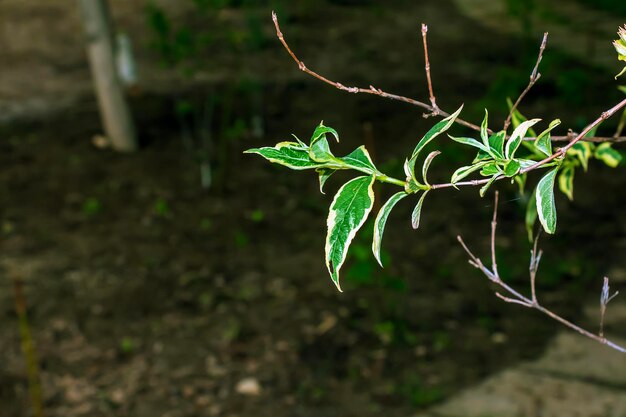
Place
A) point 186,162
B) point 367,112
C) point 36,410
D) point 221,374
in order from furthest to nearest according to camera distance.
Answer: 1. point 367,112
2. point 186,162
3. point 221,374
4. point 36,410

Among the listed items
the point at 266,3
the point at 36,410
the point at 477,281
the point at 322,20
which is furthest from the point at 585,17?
the point at 36,410

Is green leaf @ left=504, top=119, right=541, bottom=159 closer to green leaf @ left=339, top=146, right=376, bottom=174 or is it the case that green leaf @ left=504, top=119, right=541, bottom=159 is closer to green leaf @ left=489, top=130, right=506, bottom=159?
green leaf @ left=489, top=130, right=506, bottom=159

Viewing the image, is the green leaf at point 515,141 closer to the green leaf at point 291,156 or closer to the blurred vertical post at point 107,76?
the green leaf at point 291,156

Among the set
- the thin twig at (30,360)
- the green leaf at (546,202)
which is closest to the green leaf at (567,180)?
the green leaf at (546,202)

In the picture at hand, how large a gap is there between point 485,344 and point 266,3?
5562 mm

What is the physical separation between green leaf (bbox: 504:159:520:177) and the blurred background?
261cm

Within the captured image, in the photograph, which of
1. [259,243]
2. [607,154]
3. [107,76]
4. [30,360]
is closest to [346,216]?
[607,154]

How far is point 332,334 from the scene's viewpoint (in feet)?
13.7

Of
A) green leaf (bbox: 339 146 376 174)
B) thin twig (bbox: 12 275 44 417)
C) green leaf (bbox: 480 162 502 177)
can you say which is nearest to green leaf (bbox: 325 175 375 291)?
green leaf (bbox: 339 146 376 174)

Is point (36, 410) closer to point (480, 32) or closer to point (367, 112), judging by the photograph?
point (367, 112)

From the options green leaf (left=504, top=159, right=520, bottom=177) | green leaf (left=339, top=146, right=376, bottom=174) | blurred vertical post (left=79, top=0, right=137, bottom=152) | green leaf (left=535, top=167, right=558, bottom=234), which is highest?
green leaf (left=504, top=159, right=520, bottom=177)

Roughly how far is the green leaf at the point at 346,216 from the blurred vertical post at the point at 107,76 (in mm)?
4743

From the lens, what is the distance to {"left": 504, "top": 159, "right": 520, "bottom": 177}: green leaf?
3.18 feet

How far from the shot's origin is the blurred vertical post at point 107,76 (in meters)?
5.53
